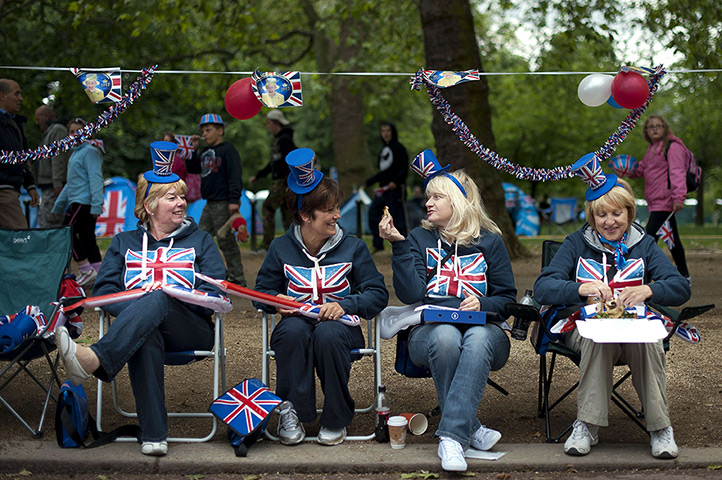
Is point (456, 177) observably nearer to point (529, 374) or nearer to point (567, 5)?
point (529, 374)

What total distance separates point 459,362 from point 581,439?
0.66 meters

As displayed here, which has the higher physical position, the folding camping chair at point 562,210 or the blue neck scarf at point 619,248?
the folding camping chair at point 562,210

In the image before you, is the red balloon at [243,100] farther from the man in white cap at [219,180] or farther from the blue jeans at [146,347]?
the man in white cap at [219,180]

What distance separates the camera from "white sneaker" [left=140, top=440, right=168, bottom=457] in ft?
12.9

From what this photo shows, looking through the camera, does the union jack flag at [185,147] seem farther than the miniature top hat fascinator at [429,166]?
Yes

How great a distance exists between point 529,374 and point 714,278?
571cm

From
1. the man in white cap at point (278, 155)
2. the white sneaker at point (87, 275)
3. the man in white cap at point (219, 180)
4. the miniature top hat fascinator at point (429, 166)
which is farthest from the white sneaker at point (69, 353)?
the man in white cap at point (278, 155)

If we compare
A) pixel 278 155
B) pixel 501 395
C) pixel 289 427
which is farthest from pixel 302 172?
pixel 278 155

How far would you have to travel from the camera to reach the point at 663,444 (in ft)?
12.7

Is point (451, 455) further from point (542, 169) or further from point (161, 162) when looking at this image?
point (542, 169)

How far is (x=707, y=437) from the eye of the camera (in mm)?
4203

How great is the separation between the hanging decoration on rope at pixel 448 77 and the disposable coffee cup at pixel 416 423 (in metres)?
2.17

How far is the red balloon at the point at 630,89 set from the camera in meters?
5.43

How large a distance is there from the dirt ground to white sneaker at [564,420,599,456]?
255mm
